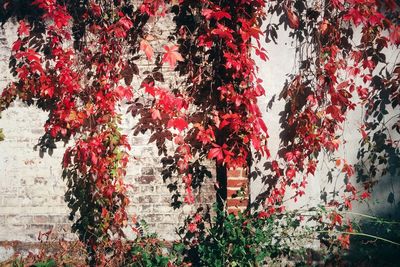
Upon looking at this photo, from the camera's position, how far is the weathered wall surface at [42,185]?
3506mm

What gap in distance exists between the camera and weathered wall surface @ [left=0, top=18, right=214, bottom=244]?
3.51m

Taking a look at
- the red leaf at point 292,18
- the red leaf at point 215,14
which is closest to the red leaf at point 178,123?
the red leaf at point 215,14

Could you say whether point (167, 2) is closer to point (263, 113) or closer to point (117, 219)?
point (263, 113)

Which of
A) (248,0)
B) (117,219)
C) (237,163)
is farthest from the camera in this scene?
(117,219)

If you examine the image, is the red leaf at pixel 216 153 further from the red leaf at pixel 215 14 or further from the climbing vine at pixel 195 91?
the red leaf at pixel 215 14

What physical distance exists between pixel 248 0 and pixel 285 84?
946mm

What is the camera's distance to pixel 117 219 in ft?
11.2

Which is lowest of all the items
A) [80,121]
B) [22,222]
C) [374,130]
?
[22,222]

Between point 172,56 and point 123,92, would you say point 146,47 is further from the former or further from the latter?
point 123,92

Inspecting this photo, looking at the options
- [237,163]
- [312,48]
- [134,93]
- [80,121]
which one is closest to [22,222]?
[80,121]

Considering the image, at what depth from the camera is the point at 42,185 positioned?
3572 mm

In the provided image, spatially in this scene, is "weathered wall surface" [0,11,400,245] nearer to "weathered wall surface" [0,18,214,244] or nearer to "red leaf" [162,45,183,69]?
"weathered wall surface" [0,18,214,244]

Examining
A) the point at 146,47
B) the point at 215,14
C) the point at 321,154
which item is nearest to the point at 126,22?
the point at 146,47

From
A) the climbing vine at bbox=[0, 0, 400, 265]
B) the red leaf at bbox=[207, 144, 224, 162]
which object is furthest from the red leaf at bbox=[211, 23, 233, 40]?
the red leaf at bbox=[207, 144, 224, 162]
